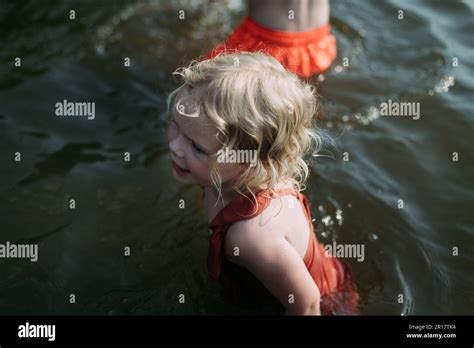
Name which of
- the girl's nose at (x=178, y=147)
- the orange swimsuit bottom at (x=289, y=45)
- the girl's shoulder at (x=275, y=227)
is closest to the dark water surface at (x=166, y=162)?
the orange swimsuit bottom at (x=289, y=45)

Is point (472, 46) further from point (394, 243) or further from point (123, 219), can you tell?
point (123, 219)

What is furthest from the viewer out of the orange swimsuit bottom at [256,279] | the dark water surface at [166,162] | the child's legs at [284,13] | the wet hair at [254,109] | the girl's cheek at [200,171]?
the child's legs at [284,13]

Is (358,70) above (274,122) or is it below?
above

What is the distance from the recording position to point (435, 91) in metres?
5.35

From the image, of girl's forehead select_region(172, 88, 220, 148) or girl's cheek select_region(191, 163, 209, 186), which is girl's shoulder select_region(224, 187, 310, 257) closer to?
girl's cheek select_region(191, 163, 209, 186)

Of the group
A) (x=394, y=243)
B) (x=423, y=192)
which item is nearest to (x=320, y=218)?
(x=394, y=243)

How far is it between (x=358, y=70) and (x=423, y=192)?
143 cm

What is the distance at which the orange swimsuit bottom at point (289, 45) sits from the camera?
4.60m

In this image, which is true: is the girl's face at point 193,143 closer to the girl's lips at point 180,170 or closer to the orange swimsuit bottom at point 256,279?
the girl's lips at point 180,170

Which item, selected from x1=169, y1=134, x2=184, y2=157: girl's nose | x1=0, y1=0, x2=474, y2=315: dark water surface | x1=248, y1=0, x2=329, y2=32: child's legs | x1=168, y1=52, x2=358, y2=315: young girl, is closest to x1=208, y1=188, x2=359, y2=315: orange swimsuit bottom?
x1=168, y1=52, x2=358, y2=315: young girl

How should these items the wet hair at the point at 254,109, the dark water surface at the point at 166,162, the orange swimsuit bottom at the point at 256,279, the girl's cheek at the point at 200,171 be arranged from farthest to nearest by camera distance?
the dark water surface at the point at 166,162, the orange swimsuit bottom at the point at 256,279, the girl's cheek at the point at 200,171, the wet hair at the point at 254,109

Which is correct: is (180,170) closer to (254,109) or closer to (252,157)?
(252,157)

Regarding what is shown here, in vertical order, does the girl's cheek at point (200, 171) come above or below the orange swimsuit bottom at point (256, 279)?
above

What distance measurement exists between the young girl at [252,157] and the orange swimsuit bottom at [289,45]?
1.44m
